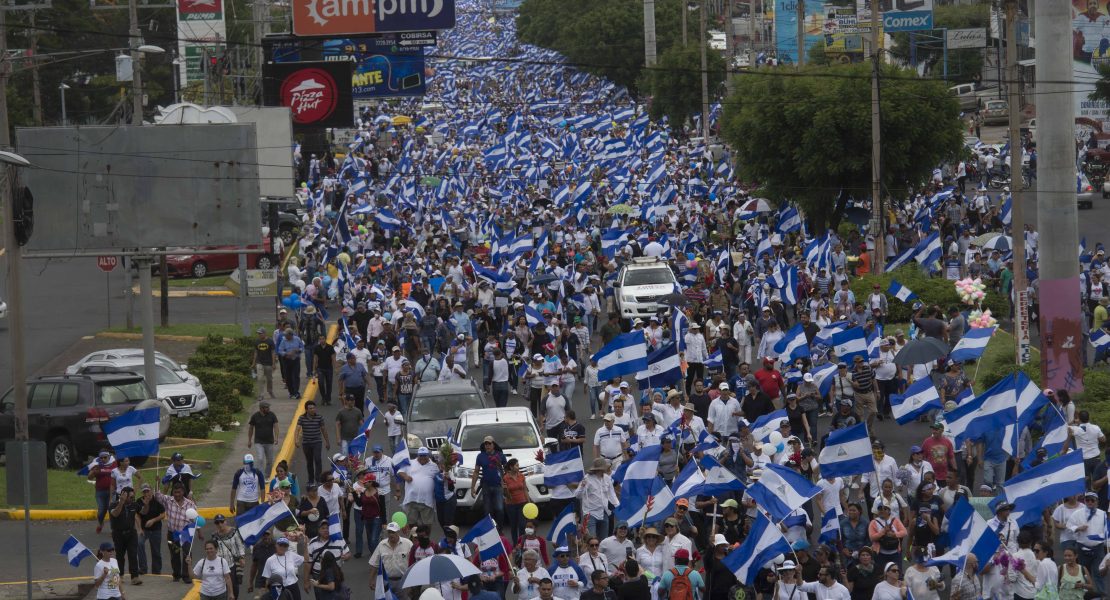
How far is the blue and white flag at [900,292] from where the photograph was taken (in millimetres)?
30141

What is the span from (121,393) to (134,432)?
515 centimetres

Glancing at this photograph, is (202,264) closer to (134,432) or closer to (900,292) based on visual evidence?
(900,292)

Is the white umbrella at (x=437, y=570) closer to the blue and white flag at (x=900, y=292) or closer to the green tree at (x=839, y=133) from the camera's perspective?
the blue and white flag at (x=900, y=292)

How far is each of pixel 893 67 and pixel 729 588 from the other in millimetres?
30409

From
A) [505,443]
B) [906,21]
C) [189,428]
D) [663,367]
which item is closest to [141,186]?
[189,428]

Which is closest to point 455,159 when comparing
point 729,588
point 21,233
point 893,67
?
point 893,67

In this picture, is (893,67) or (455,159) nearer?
(893,67)

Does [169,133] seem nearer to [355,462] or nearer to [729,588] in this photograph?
[355,462]

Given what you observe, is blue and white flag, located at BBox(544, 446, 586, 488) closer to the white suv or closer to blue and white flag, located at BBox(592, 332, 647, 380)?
blue and white flag, located at BBox(592, 332, 647, 380)

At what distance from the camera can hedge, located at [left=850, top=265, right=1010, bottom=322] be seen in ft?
108

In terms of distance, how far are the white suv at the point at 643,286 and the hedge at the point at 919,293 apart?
376 centimetres

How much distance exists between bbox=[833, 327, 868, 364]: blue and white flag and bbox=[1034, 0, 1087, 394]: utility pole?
292 centimetres

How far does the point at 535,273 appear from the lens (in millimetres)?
36750

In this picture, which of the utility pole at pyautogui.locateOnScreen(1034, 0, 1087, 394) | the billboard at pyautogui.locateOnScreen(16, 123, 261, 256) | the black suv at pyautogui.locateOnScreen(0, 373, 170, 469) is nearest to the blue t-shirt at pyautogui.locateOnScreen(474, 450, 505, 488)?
the black suv at pyautogui.locateOnScreen(0, 373, 170, 469)
